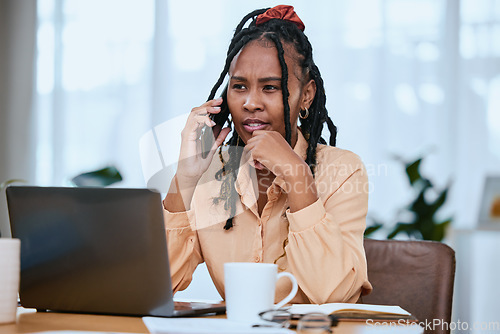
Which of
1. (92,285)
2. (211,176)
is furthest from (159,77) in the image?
(92,285)

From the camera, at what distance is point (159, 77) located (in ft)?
10.2

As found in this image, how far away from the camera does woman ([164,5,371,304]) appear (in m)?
1.31

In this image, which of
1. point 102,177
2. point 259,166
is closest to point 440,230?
point 259,166

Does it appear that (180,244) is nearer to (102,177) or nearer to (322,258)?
(322,258)

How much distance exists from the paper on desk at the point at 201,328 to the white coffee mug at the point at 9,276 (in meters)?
0.23

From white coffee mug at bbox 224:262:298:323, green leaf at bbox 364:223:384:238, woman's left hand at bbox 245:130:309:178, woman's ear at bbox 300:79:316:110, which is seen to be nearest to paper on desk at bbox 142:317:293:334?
white coffee mug at bbox 224:262:298:323

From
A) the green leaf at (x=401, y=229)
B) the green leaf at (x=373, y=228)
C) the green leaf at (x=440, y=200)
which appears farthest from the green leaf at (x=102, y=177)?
the green leaf at (x=440, y=200)

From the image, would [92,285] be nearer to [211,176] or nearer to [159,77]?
[211,176]

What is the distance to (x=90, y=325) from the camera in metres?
0.88

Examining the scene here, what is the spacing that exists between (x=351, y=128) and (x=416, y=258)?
1.56m

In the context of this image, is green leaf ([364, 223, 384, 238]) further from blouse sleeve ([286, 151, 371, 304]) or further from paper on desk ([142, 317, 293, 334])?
paper on desk ([142, 317, 293, 334])

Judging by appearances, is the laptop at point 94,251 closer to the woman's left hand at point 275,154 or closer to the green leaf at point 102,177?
the woman's left hand at point 275,154

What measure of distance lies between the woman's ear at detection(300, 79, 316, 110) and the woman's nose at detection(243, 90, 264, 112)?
0.46ft

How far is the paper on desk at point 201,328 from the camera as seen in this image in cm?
74
